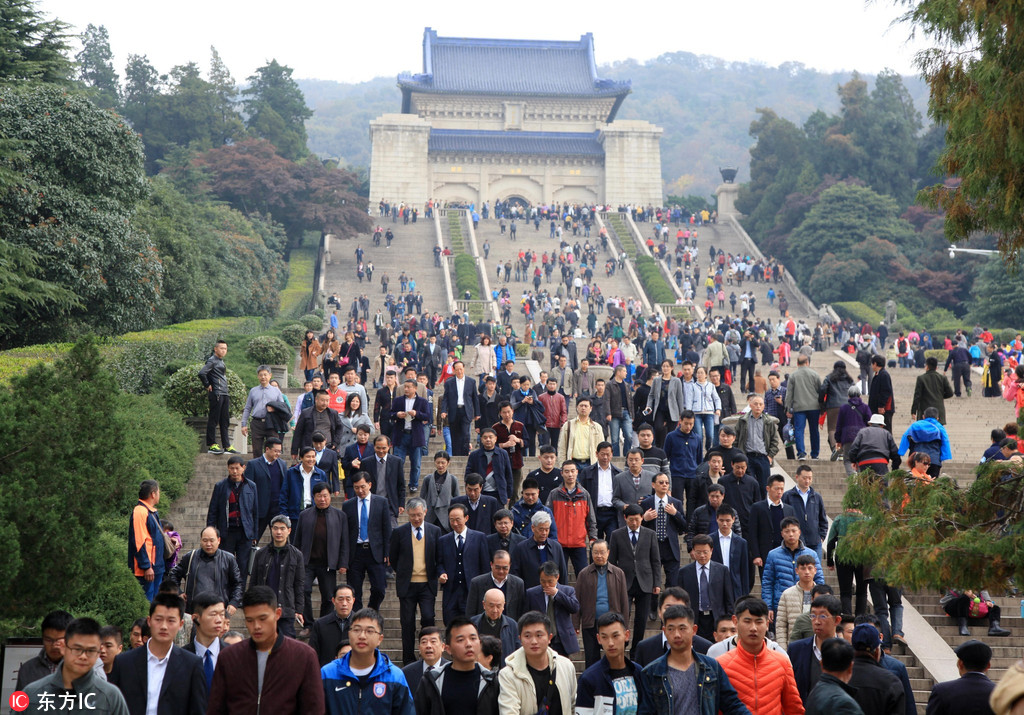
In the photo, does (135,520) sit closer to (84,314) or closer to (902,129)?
(84,314)

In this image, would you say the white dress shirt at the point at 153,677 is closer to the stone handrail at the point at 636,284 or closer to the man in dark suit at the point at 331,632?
the man in dark suit at the point at 331,632

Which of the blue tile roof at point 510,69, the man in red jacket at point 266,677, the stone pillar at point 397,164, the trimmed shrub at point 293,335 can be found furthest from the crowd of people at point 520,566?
the blue tile roof at point 510,69

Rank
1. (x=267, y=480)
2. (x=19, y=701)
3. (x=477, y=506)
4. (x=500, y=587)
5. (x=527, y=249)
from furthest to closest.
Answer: (x=527, y=249), (x=267, y=480), (x=477, y=506), (x=500, y=587), (x=19, y=701)

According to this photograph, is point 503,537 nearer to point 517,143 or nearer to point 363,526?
point 363,526

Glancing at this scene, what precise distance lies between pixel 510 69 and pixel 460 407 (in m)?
48.1

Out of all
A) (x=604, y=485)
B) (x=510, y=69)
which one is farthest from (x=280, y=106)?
(x=604, y=485)

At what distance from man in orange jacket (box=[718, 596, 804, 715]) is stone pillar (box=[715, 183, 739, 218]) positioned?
45666mm

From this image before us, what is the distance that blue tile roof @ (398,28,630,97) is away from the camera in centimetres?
5700

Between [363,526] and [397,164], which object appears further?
[397,164]

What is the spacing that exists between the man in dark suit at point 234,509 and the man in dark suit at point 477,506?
1628mm

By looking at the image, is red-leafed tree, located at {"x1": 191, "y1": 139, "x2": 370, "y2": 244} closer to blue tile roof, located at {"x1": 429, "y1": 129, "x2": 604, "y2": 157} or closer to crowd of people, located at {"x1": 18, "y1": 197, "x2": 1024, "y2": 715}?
blue tile roof, located at {"x1": 429, "y1": 129, "x2": 604, "y2": 157}

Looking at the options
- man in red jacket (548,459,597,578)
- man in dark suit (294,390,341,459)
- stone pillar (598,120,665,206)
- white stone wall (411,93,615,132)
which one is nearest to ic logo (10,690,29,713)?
man in red jacket (548,459,597,578)

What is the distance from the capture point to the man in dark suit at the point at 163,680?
561 cm

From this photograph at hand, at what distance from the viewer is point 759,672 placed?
5.52 meters
